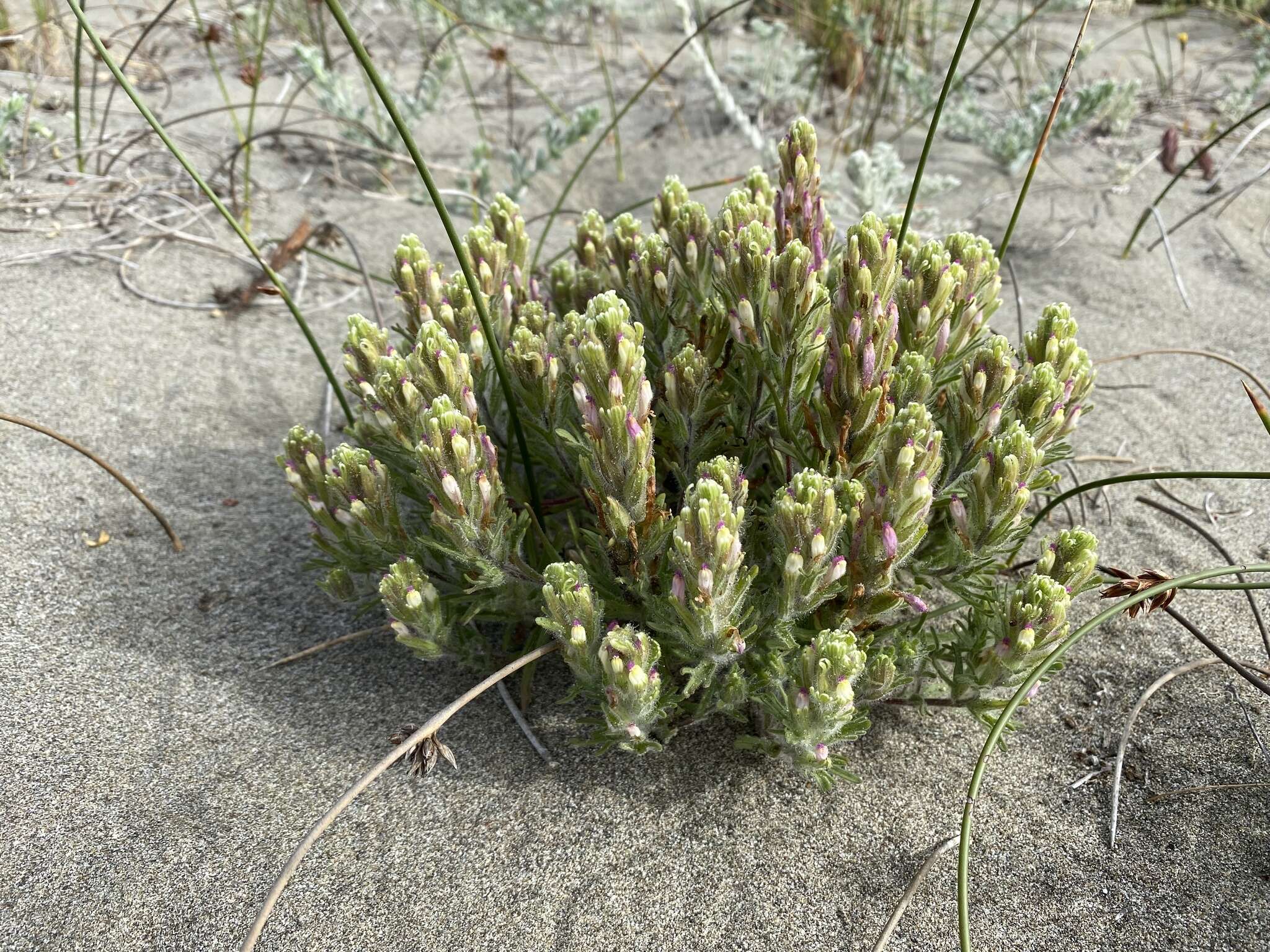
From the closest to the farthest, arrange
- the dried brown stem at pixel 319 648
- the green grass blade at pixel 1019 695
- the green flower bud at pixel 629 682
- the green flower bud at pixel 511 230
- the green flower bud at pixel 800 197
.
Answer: the green grass blade at pixel 1019 695
the green flower bud at pixel 629 682
the green flower bud at pixel 800 197
the dried brown stem at pixel 319 648
the green flower bud at pixel 511 230

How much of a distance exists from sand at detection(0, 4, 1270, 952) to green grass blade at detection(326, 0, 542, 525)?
54cm

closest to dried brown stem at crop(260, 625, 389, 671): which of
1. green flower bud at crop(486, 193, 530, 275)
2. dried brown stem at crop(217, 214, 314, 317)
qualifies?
green flower bud at crop(486, 193, 530, 275)

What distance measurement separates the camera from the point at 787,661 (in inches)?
78.5

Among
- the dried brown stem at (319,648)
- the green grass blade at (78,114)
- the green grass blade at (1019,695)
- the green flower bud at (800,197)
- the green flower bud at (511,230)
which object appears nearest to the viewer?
the green grass blade at (1019,695)

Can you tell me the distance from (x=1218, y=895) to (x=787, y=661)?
96 centimetres

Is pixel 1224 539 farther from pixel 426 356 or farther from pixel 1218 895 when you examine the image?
pixel 426 356

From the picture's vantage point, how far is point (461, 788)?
2.06m

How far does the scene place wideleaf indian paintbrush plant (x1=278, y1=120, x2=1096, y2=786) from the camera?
1.80 meters

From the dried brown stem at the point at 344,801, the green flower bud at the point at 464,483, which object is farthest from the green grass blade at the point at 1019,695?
the green flower bud at the point at 464,483

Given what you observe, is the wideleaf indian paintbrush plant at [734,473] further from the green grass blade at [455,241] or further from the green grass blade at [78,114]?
the green grass blade at [78,114]

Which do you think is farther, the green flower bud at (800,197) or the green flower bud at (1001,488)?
the green flower bud at (800,197)

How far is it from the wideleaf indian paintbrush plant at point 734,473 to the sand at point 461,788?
177mm

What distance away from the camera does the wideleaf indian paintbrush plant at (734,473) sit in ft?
5.91

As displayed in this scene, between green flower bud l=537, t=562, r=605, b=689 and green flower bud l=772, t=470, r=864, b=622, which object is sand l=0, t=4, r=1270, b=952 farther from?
green flower bud l=772, t=470, r=864, b=622
